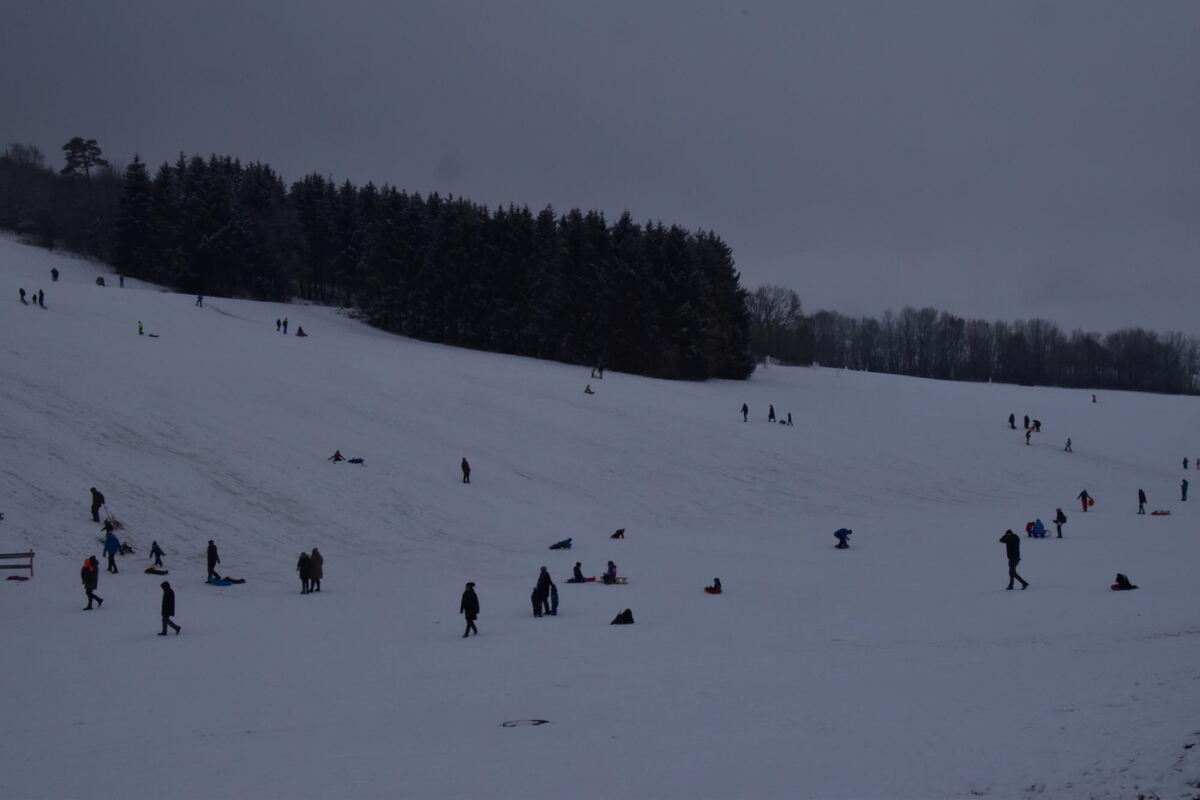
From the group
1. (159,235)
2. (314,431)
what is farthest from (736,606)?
(159,235)

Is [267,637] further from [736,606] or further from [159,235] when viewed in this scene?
[159,235]

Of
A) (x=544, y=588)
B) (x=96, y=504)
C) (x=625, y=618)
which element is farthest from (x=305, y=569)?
(x=625, y=618)

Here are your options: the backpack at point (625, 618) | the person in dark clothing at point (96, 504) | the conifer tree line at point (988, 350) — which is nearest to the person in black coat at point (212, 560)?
the person in dark clothing at point (96, 504)

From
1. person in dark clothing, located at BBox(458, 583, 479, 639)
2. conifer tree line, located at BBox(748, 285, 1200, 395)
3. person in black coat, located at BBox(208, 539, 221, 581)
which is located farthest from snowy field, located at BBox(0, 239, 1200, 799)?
conifer tree line, located at BBox(748, 285, 1200, 395)

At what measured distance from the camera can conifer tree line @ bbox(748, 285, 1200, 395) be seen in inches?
5212

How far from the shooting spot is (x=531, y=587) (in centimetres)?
2298

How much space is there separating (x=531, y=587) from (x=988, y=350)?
153759mm

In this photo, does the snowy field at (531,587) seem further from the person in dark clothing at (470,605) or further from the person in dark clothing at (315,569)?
the person in dark clothing at (315,569)

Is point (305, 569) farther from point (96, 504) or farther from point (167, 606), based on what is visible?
point (96, 504)

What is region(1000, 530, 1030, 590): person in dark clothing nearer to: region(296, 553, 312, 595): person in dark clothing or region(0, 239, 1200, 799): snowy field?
region(0, 239, 1200, 799): snowy field

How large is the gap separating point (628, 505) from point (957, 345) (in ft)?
473

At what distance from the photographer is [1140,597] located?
57.7ft

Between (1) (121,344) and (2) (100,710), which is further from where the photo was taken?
(1) (121,344)

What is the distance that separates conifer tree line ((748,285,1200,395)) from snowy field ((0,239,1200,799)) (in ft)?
250
